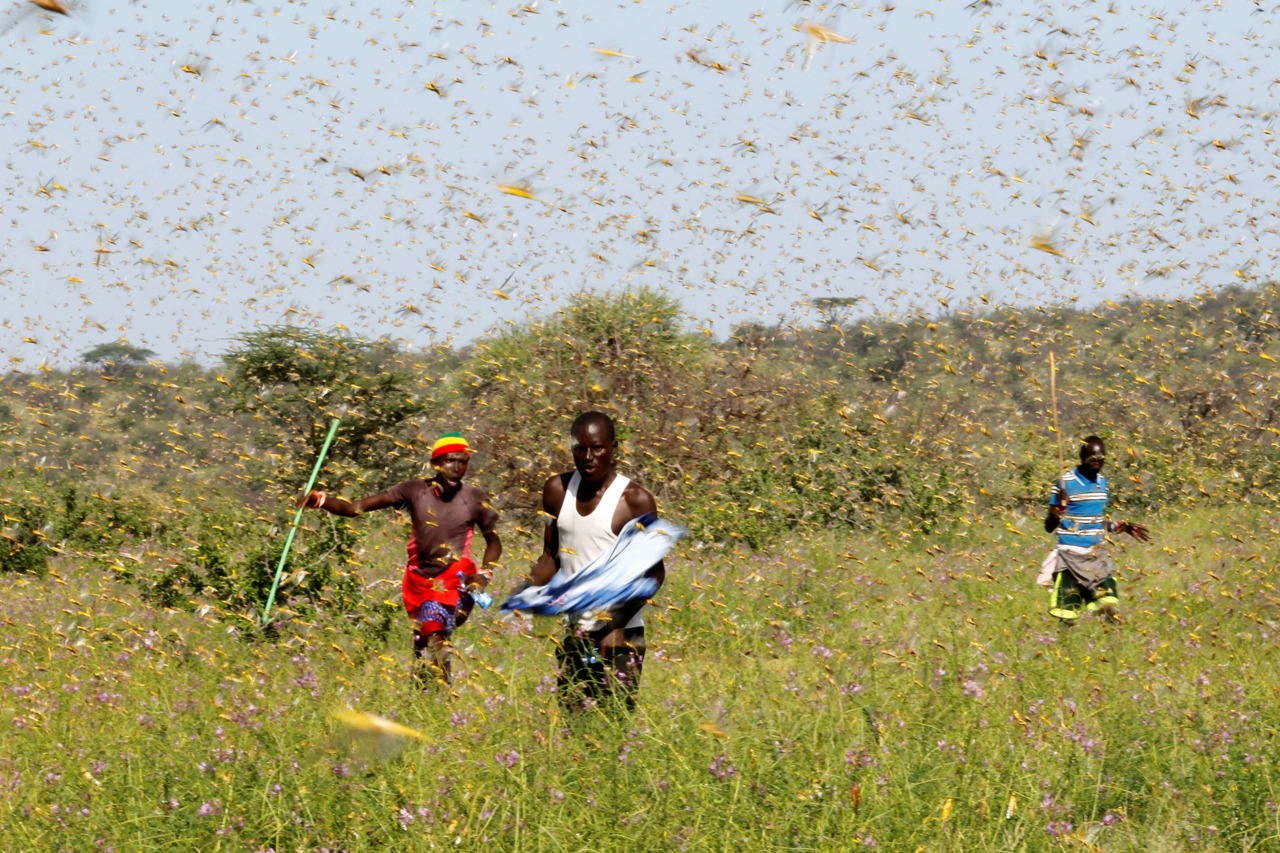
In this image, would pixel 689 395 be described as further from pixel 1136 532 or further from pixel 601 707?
pixel 601 707

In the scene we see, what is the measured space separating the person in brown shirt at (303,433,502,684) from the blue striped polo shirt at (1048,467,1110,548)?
14.6 ft

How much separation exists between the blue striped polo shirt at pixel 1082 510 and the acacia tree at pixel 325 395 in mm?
15170

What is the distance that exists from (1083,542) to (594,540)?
16.7 ft

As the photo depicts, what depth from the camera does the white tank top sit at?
19.9 feet

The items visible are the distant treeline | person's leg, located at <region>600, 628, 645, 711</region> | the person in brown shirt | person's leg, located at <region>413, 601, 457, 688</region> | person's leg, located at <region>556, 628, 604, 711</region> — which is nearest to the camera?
person's leg, located at <region>556, 628, 604, 711</region>

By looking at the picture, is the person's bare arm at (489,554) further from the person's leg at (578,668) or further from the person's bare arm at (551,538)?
the person's leg at (578,668)

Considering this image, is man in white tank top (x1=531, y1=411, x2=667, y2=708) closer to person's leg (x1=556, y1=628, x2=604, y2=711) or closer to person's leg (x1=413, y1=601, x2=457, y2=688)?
person's leg (x1=556, y1=628, x2=604, y2=711)

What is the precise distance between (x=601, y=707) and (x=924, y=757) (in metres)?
1.59

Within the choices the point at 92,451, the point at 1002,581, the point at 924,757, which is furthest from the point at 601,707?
the point at 92,451

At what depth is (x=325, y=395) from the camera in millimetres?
23016

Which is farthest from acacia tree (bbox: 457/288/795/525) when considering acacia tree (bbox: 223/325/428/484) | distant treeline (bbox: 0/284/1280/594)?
acacia tree (bbox: 223/325/428/484)

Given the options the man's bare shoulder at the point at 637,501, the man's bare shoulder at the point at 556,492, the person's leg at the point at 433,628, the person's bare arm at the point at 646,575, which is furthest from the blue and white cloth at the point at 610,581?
the person's leg at the point at 433,628

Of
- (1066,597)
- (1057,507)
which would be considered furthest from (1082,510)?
(1066,597)

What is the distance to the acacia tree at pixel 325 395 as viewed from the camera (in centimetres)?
2338
